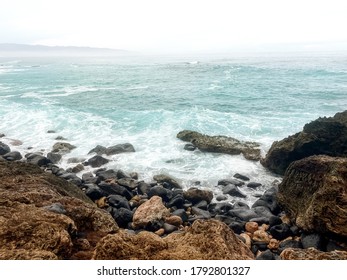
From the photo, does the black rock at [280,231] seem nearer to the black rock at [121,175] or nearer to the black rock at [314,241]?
the black rock at [314,241]

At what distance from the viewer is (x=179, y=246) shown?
4.64 meters

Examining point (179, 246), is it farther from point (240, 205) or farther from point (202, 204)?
point (240, 205)

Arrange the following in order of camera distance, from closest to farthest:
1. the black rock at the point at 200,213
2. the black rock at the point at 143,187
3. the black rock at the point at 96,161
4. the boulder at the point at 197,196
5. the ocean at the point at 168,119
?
the black rock at the point at 200,213 → the boulder at the point at 197,196 → the black rock at the point at 143,187 → the black rock at the point at 96,161 → the ocean at the point at 168,119

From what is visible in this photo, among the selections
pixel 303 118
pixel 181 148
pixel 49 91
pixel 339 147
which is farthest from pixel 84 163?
pixel 49 91

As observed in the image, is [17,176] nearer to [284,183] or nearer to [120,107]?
[284,183]

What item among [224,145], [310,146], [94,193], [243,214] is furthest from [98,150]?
[310,146]

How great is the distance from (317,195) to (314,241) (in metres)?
1.24

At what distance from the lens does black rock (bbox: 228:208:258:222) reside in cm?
910

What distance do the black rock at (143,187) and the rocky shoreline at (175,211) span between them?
39mm

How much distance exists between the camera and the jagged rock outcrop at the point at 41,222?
171 inches

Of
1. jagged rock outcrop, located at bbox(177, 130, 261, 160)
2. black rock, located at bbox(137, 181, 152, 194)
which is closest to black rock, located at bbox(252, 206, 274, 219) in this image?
black rock, located at bbox(137, 181, 152, 194)

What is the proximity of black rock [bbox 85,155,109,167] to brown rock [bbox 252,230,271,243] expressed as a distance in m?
8.21

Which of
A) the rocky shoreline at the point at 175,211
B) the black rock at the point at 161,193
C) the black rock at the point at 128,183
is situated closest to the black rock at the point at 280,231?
the rocky shoreline at the point at 175,211

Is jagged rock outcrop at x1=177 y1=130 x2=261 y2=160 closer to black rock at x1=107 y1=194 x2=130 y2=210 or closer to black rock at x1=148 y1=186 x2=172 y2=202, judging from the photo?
black rock at x1=148 y1=186 x2=172 y2=202
